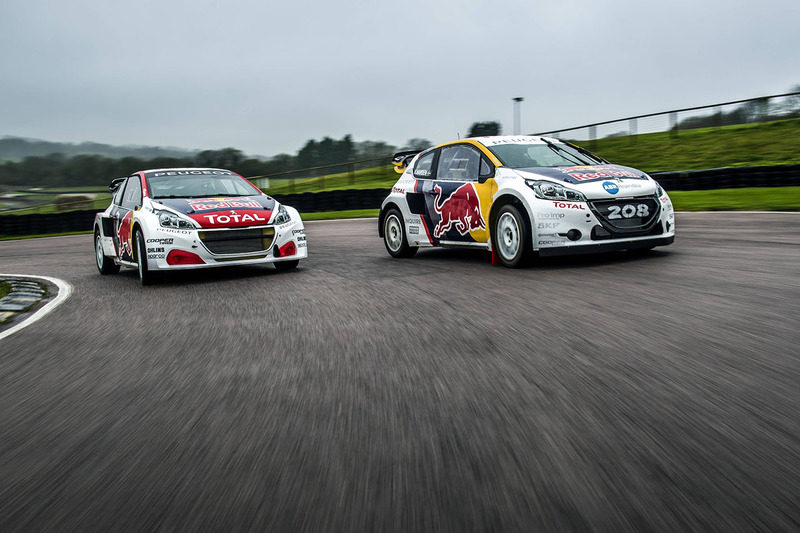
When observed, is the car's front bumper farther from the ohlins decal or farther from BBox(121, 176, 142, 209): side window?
BBox(121, 176, 142, 209): side window

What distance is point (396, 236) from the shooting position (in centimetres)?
1103

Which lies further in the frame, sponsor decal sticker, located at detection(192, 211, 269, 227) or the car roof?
the car roof

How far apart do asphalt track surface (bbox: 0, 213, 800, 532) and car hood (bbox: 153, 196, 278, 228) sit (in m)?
2.47

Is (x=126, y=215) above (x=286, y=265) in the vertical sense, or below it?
above

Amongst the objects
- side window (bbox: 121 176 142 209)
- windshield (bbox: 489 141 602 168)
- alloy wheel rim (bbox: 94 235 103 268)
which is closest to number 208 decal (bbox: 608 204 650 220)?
windshield (bbox: 489 141 602 168)

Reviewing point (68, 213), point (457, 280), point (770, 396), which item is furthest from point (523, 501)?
point (68, 213)

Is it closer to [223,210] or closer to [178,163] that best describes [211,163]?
[178,163]

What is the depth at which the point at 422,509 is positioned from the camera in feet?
7.68

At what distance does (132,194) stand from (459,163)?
4574 millimetres

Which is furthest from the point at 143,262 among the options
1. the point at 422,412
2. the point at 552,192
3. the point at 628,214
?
the point at 422,412

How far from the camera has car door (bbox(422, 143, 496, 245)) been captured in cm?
917

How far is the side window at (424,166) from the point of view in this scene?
10.5 meters

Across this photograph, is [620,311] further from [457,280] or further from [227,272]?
[227,272]

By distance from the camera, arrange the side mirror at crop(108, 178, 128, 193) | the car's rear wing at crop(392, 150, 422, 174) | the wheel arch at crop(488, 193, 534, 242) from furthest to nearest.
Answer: the side mirror at crop(108, 178, 128, 193), the car's rear wing at crop(392, 150, 422, 174), the wheel arch at crop(488, 193, 534, 242)
